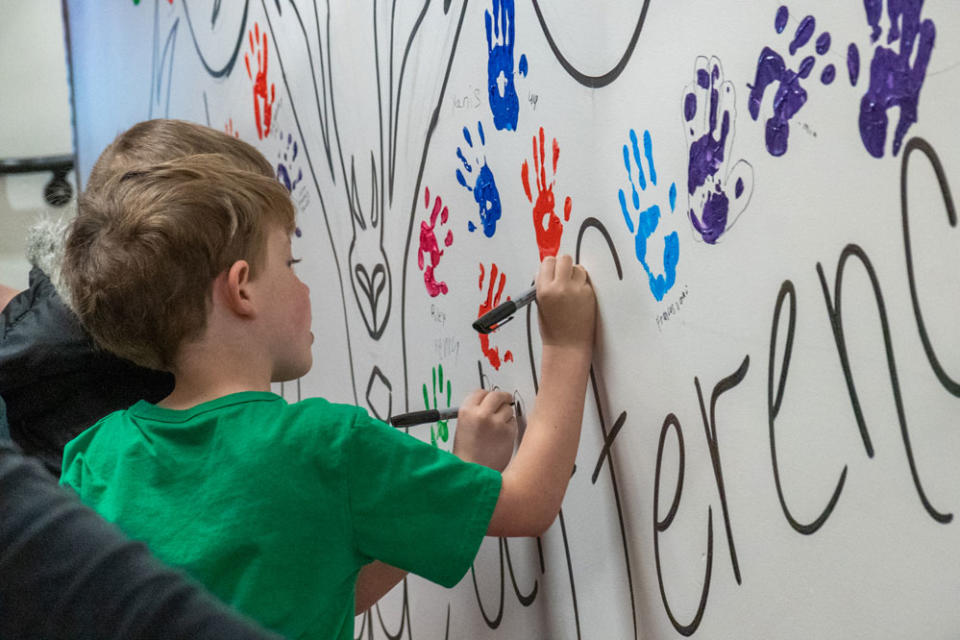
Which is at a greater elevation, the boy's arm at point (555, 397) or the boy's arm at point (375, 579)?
the boy's arm at point (555, 397)

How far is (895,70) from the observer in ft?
1.52

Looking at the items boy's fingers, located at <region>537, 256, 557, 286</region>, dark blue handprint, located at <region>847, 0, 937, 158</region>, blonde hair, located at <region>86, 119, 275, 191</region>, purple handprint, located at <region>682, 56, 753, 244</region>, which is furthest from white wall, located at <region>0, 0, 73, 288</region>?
dark blue handprint, located at <region>847, 0, 937, 158</region>

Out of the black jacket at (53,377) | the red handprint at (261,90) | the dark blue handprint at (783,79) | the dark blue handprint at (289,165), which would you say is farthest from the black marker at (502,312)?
the red handprint at (261,90)

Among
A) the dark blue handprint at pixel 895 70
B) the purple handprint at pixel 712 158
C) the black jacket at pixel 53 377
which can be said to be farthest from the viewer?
the black jacket at pixel 53 377

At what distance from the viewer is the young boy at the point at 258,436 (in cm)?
66

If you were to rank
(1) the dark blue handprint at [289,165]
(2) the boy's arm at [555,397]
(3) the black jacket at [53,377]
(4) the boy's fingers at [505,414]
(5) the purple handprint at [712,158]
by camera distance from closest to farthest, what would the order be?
1. (5) the purple handprint at [712,158]
2. (2) the boy's arm at [555,397]
3. (4) the boy's fingers at [505,414]
4. (3) the black jacket at [53,377]
5. (1) the dark blue handprint at [289,165]

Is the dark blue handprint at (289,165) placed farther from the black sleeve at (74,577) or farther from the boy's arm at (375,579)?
the black sleeve at (74,577)

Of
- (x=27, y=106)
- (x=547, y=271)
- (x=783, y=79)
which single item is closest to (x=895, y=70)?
(x=783, y=79)

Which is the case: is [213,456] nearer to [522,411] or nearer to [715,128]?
[522,411]

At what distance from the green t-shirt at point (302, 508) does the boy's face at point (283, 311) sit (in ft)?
0.28

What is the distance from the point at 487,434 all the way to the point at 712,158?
0.31 m

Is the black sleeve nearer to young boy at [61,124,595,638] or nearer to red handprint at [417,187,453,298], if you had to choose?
young boy at [61,124,595,638]

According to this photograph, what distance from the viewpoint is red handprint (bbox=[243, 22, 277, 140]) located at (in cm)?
127

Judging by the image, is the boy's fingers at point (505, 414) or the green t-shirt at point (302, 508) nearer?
the green t-shirt at point (302, 508)
